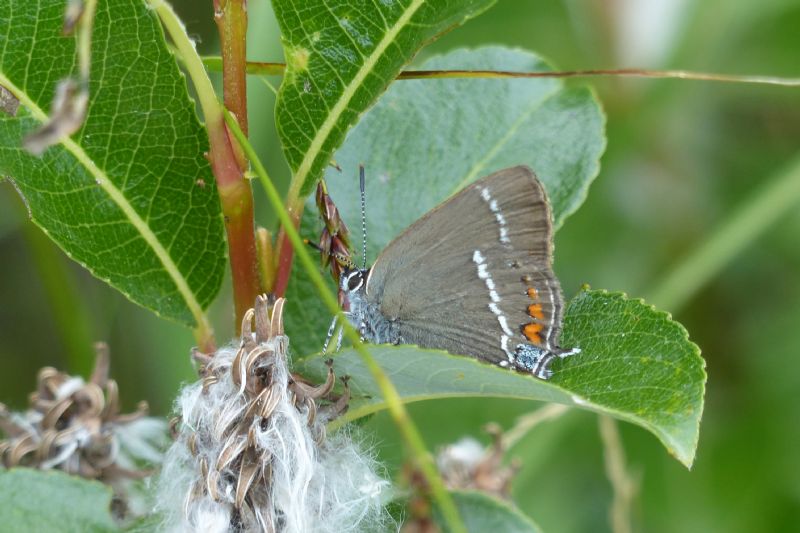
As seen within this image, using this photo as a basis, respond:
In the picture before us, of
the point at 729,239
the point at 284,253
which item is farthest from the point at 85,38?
the point at 729,239

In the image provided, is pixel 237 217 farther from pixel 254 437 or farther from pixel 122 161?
pixel 254 437

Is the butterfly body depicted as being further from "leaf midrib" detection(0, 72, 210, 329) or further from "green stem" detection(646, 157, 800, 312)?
"green stem" detection(646, 157, 800, 312)

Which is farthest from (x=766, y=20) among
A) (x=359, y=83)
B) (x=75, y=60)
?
(x=75, y=60)

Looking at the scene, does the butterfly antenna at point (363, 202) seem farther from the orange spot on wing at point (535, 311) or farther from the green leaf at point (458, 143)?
the orange spot on wing at point (535, 311)

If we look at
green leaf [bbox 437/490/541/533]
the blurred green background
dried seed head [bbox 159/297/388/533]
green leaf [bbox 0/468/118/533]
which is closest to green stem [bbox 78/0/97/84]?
dried seed head [bbox 159/297/388/533]

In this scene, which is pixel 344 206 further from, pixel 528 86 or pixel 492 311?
pixel 528 86

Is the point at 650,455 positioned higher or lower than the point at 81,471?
lower

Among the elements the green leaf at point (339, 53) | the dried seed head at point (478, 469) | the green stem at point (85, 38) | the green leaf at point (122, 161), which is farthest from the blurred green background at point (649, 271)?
the green stem at point (85, 38)
